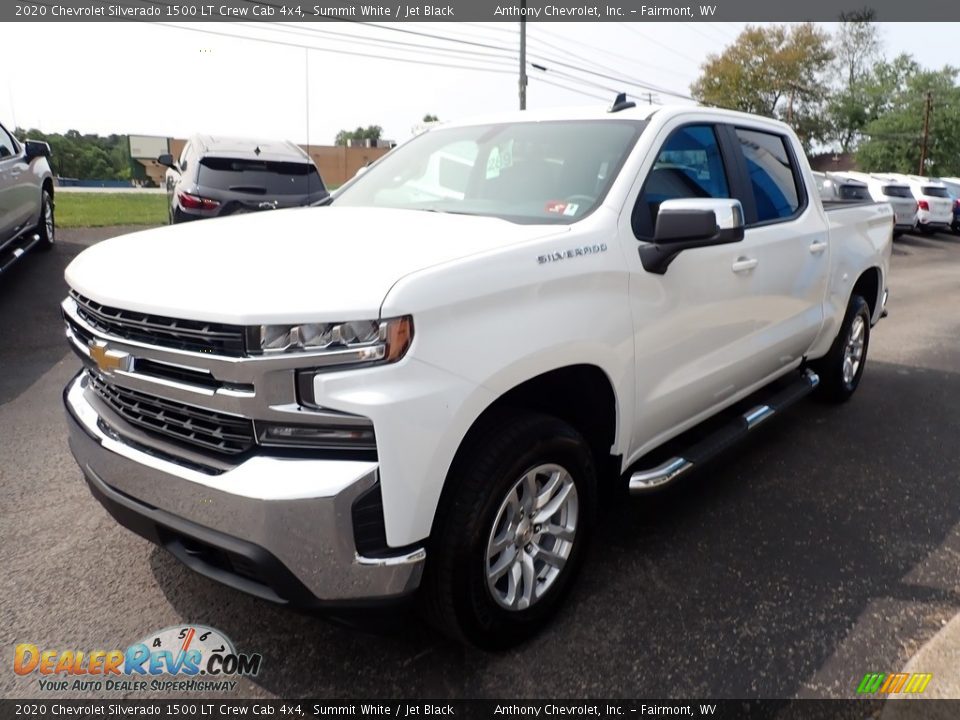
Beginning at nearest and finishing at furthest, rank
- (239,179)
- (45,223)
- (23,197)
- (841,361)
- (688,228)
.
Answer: (688,228) < (841,361) < (23,197) < (239,179) < (45,223)

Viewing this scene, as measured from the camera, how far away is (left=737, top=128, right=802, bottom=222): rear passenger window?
3980mm

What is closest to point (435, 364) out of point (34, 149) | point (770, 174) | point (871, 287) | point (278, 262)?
point (278, 262)

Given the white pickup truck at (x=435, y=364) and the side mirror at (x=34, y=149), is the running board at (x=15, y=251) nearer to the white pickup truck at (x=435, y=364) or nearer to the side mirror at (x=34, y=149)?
the side mirror at (x=34, y=149)

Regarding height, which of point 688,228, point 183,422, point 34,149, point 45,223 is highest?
point 34,149

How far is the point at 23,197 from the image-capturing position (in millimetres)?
7805

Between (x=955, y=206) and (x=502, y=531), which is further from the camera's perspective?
(x=955, y=206)

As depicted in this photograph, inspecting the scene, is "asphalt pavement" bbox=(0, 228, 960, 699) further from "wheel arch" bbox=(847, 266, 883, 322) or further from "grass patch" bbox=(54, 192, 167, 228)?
"grass patch" bbox=(54, 192, 167, 228)

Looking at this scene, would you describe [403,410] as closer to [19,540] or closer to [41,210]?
[19,540]

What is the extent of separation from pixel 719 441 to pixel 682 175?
4.14ft

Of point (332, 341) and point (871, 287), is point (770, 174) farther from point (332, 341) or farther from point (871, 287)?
point (332, 341)

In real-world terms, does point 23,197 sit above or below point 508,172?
below

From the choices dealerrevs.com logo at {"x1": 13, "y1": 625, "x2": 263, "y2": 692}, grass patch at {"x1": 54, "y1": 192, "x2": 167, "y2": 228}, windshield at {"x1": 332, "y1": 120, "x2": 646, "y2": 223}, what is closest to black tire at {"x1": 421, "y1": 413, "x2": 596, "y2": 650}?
dealerrevs.com logo at {"x1": 13, "y1": 625, "x2": 263, "y2": 692}

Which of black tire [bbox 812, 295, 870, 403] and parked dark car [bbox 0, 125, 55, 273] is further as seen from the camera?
parked dark car [bbox 0, 125, 55, 273]

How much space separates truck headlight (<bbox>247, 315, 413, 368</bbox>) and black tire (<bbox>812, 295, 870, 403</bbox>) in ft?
13.5
